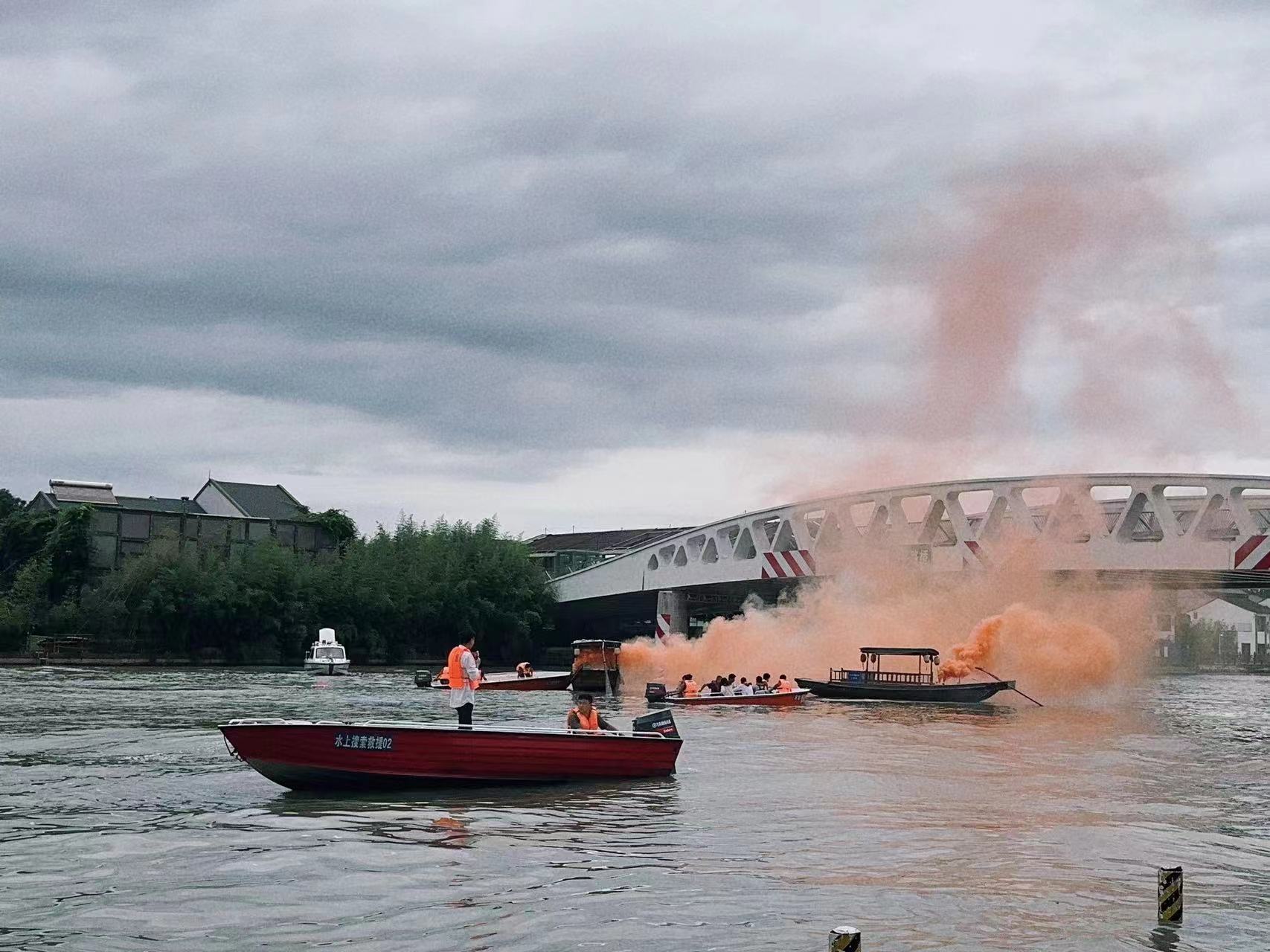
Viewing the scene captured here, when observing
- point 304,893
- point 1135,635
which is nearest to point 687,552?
point 1135,635

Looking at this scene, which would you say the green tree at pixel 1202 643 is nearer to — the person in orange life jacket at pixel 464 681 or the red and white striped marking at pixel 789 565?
the red and white striped marking at pixel 789 565

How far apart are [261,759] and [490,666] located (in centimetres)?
8242

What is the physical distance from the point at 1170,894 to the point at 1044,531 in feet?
167

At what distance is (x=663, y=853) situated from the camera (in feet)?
62.4

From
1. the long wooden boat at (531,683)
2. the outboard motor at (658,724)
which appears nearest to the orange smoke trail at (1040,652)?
the long wooden boat at (531,683)

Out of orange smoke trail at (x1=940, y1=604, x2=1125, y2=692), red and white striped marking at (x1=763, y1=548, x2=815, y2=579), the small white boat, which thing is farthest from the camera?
the small white boat

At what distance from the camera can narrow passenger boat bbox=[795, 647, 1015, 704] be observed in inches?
2162

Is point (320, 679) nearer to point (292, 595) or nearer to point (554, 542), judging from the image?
point (292, 595)

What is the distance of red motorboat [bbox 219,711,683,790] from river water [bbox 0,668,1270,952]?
14.2 inches

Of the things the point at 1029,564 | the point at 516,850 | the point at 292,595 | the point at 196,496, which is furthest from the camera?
the point at 196,496

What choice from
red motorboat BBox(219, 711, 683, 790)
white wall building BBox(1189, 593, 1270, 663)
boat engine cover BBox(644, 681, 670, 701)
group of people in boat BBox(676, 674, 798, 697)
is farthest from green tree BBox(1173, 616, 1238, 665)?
red motorboat BBox(219, 711, 683, 790)

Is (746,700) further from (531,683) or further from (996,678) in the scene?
(531,683)

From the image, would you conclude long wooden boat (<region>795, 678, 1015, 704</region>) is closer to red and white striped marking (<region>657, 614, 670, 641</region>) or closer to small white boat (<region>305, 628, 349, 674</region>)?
red and white striped marking (<region>657, 614, 670, 641</region>)

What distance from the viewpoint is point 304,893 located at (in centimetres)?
1605
